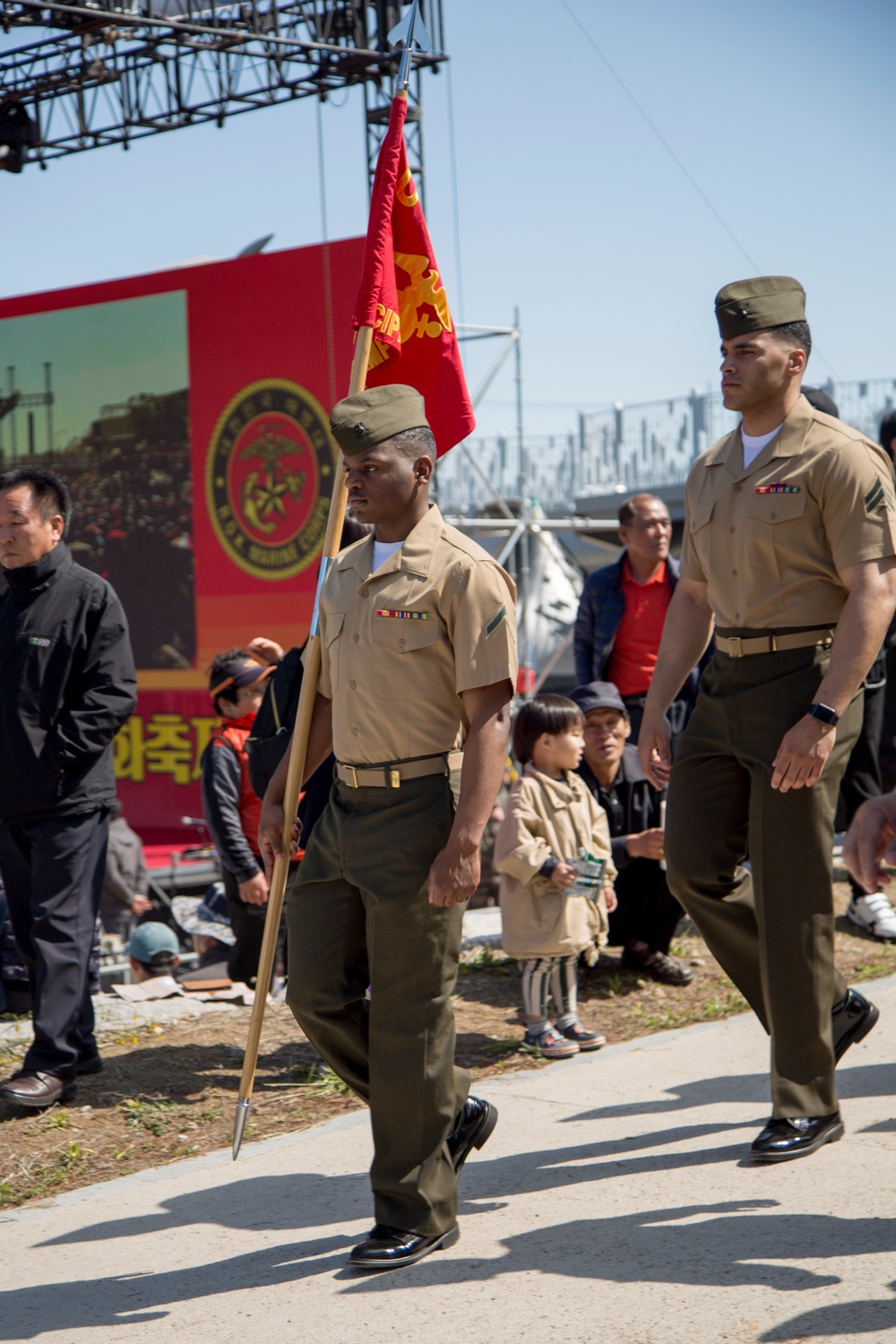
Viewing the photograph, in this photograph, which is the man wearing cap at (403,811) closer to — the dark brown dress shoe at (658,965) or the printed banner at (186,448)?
the dark brown dress shoe at (658,965)

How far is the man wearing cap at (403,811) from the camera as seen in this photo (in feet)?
10.2

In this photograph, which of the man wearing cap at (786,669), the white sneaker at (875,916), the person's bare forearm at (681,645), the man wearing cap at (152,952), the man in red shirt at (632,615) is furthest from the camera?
the man wearing cap at (152,952)

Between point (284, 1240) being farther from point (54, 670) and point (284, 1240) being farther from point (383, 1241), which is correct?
point (54, 670)

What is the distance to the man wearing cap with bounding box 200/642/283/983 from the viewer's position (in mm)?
5730

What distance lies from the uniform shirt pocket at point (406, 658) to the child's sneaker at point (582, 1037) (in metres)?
2.21

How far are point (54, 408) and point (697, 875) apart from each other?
1307cm

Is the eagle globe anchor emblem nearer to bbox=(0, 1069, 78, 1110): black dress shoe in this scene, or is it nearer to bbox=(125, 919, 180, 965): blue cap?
bbox=(125, 919, 180, 965): blue cap

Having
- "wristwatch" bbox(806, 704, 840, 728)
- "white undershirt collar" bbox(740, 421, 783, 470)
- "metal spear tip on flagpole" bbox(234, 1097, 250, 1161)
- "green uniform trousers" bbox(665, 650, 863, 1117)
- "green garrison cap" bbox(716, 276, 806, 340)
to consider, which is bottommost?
"metal spear tip on flagpole" bbox(234, 1097, 250, 1161)

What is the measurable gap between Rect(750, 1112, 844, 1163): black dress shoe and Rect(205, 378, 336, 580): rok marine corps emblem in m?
9.73

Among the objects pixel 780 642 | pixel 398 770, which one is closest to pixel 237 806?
pixel 398 770

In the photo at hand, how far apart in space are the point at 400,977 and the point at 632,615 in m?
3.48

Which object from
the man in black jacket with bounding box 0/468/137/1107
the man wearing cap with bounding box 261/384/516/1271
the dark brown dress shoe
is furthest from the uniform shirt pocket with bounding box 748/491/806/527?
the dark brown dress shoe

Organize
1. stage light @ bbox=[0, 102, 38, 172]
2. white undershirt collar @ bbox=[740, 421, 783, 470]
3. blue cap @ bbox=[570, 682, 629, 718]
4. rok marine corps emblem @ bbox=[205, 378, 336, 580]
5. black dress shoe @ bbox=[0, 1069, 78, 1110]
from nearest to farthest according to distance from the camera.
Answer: white undershirt collar @ bbox=[740, 421, 783, 470]
black dress shoe @ bbox=[0, 1069, 78, 1110]
blue cap @ bbox=[570, 682, 629, 718]
rok marine corps emblem @ bbox=[205, 378, 336, 580]
stage light @ bbox=[0, 102, 38, 172]

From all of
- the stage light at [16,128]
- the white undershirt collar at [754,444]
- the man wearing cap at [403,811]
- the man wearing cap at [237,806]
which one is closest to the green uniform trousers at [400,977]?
the man wearing cap at [403,811]
